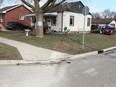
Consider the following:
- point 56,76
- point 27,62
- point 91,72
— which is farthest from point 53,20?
point 56,76

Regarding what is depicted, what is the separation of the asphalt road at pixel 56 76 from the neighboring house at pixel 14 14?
33257 mm

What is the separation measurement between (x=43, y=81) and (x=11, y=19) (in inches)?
1429

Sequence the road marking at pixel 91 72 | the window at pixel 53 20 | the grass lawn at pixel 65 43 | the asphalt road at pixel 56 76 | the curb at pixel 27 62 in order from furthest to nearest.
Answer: the window at pixel 53 20, the grass lawn at pixel 65 43, the curb at pixel 27 62, the road marking at pixel 91 72, the asphalt road at pixel 56 76

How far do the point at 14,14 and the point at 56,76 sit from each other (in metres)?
36.1

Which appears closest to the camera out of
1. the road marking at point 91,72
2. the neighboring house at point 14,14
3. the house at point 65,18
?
the road marking at point 91,72

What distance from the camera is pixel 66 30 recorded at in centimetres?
3083

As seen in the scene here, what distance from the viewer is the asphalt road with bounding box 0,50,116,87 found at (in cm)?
702

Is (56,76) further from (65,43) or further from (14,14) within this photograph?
(14,14)

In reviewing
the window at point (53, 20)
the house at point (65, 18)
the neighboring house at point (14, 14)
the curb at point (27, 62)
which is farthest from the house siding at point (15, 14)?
the curb at point (27, 62)

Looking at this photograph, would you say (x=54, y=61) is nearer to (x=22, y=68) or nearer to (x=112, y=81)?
(x=22, y=68)

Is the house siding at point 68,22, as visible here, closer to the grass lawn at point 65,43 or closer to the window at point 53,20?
the window at point 53,20

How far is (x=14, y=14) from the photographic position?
42.5 m

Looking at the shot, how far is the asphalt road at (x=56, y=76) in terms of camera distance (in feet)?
23.0

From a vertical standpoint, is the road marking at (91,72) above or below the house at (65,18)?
below
